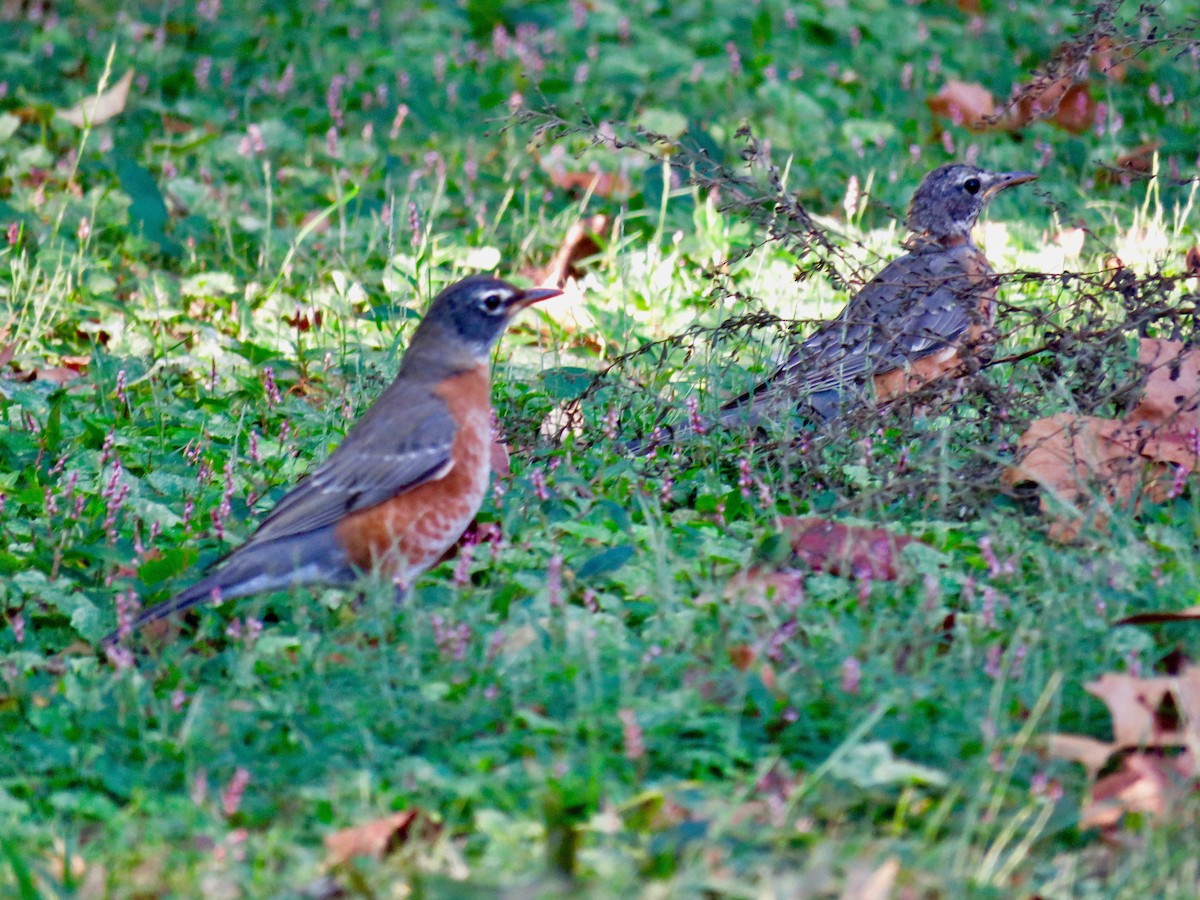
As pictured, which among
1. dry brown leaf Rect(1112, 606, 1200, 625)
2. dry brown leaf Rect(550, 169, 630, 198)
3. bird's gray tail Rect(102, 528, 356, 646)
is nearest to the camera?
dry brown leaf Rect(1112, 606, 1200, 625)

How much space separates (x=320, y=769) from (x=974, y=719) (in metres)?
1.34

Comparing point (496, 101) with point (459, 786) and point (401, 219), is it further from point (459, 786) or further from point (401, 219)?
point (459, 786)

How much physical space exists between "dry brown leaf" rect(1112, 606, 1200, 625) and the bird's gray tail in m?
2.07

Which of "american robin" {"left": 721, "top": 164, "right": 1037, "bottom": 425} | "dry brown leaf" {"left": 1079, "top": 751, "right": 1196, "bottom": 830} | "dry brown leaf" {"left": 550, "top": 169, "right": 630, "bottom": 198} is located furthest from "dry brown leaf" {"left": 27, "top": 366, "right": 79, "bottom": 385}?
"dry brown leaf" {"left": 1079, "top": 751, "right": 1196, "bottom": 830}

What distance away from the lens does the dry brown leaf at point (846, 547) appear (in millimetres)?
4215

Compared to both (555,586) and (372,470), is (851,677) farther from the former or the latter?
(372,470)

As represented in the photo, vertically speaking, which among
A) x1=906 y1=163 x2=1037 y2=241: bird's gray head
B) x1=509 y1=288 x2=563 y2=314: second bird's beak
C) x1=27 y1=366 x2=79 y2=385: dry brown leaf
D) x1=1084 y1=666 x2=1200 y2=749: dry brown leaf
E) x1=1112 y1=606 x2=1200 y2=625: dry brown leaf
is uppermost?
x1=906 y1=163 x2=1037 y2=241: bird's gray head

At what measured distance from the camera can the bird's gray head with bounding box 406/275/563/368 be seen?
16.5 ft

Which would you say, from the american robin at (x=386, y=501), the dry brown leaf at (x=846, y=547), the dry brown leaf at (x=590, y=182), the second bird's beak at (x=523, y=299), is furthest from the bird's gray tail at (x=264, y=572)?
the dry brown leaf at (x=590, y=182)

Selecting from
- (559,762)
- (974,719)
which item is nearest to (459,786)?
(559,762)

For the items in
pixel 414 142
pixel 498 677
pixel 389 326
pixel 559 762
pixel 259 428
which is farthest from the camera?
pixel 414 142

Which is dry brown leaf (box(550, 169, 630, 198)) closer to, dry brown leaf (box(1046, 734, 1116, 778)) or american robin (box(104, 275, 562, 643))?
american robin (box(104, 275, 562, 643))

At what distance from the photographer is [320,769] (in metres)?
3.39

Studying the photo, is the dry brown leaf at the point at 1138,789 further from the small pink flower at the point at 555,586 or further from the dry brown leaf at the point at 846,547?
the small pink flower at the point at 555,586
